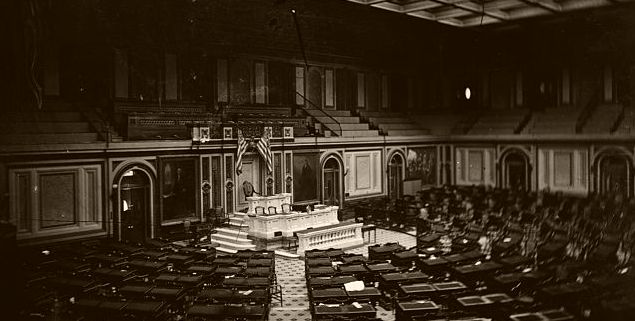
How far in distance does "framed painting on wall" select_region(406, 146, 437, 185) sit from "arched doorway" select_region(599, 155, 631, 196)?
9002 mm

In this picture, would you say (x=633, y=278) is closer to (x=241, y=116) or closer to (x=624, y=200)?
(x=624, y=200)

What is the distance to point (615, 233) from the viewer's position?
14664 mm

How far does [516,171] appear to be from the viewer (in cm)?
2769

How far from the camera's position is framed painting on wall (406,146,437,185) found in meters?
28.8

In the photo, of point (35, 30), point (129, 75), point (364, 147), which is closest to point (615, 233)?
point (364, 147)

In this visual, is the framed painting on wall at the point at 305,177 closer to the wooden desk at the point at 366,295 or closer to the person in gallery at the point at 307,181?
the person in gallery at the point at 307,181

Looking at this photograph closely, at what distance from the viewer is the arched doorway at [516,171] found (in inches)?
1070

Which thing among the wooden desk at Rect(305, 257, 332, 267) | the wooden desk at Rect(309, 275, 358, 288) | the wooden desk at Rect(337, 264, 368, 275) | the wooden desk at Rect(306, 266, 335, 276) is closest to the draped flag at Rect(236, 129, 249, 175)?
the wooden desk at Rect(305, 257, 332, 267)

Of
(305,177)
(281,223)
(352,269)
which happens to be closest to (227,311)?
(352,269)

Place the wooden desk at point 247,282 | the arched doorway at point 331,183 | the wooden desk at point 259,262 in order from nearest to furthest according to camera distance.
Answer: the wooden desk at point 247,282 < the wooden desk at point 259,262 < the arched doorway at point 331,183

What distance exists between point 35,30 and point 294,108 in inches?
678

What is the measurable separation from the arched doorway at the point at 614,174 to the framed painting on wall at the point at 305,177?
13.5m

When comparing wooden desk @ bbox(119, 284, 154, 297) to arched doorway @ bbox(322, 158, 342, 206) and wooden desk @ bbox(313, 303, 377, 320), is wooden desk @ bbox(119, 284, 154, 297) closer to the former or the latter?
wooden desk @ bbox(313, 303, 377, 320)

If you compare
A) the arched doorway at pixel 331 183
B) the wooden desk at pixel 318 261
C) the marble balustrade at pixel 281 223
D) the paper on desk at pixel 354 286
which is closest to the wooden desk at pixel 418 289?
the paper on desk at pixel 354 286
